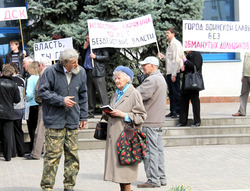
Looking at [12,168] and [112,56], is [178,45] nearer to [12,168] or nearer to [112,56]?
[112,56]

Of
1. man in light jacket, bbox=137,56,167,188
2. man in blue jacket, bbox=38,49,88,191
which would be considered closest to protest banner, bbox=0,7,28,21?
man in light jacket, bbox=137,56,167,188

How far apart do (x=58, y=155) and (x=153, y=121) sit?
1646 millimetres

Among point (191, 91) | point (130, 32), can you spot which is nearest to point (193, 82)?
point (191, 91)

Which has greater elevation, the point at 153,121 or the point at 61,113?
the point at 61,113

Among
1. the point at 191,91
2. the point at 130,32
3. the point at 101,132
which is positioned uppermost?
the point at 130,32

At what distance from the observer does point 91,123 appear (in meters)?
11.6

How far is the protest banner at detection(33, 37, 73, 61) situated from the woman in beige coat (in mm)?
5334

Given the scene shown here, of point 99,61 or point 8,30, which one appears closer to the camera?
point 99,61

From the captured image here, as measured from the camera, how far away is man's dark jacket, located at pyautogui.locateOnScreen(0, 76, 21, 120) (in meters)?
9.97

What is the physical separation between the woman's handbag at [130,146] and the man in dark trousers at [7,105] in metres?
4.07

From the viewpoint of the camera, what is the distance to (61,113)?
Answer: 22.5 ft

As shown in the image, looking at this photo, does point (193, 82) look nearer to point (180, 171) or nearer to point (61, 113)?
point (180, 171)

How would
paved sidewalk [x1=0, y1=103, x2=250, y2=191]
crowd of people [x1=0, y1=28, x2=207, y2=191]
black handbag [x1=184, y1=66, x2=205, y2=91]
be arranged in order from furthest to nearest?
black handbag [x1=184, y1=66, x2=205, y2=91], paved sidewalk [x1=0, y1=103, x2=250, y2=191], crowd of people [x1=0, y1=28, x2=207, y2=191]

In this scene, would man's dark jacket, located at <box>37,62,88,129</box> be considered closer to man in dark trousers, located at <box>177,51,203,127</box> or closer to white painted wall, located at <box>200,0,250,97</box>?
man in dark trousers, located at <box>177,51,203,127</box>
